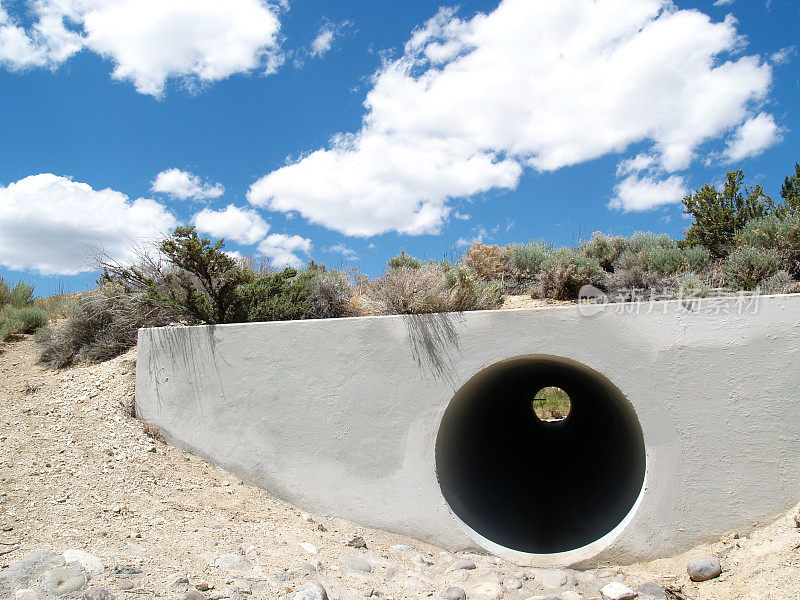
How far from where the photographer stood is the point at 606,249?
11.4 m

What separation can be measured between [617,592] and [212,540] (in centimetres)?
370

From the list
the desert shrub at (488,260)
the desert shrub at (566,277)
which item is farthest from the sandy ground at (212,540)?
the desert shrub at (488,260)

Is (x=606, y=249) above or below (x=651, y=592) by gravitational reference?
above

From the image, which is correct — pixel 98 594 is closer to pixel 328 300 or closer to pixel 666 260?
pixel 328 300

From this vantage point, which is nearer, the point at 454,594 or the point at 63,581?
the point at 63,581

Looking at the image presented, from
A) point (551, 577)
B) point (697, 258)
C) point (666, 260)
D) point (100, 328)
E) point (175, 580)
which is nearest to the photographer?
point (175, 580)

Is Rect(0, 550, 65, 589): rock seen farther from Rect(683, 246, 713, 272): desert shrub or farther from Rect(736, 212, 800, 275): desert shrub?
Rect(736, 212, 800, 275): desert shrub

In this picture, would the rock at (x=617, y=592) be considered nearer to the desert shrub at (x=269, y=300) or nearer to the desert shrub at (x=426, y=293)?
the desert shrub at (x=426, y=293)

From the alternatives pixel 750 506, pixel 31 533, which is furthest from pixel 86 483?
pixel 750 506

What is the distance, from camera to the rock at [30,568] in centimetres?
385

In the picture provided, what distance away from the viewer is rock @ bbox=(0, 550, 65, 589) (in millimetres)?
3848

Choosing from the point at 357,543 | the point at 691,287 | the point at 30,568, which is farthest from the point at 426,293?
the point at 30,568

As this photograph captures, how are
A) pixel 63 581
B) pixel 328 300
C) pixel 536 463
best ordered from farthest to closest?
pixel 536 463
pixel 328 300
pixel 63 581

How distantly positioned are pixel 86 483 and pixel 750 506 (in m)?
6.77
